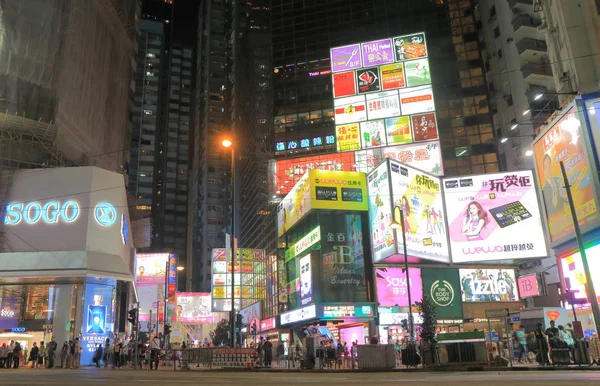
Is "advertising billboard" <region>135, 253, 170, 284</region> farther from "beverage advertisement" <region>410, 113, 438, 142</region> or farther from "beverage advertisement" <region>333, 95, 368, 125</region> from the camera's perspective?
"beverage advertisement" <region>410, 113, 438, 142</region>

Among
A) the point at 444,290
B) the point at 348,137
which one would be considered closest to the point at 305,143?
the point at 348,137

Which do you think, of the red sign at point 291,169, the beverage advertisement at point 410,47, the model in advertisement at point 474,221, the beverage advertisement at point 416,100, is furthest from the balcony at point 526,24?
the model in advertisement at point 474,221

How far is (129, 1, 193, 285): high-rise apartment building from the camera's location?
119 metres

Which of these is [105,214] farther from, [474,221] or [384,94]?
[474,221]

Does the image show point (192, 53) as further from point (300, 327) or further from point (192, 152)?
point (300, 327)

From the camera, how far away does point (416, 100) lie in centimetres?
4212

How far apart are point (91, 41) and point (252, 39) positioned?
52.0 metres

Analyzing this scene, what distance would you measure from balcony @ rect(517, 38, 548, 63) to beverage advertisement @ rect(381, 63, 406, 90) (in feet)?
68.3

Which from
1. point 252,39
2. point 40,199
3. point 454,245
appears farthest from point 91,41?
point 252,39

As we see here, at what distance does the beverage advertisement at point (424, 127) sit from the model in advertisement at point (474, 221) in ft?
22.8

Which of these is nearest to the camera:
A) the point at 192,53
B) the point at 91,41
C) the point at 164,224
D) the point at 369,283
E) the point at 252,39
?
the point at 369,283

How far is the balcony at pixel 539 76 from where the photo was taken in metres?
54.1

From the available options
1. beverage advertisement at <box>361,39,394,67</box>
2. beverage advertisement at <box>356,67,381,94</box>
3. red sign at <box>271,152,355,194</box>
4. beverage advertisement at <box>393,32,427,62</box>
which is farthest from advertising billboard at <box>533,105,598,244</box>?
red sign at <box>271,152,355,194</box>

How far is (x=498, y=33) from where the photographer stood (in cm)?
6284
